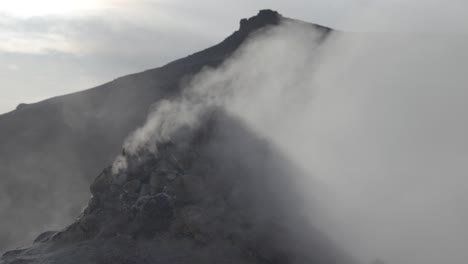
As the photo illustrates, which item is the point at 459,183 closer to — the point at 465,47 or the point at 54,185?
the point at 465,47

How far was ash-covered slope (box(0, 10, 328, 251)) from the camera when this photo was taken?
47281mm

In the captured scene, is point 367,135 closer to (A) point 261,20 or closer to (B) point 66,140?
(B) point 66,140

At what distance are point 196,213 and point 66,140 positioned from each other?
1479 inches

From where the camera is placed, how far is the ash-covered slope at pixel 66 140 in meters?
47.3

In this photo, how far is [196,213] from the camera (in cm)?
2222

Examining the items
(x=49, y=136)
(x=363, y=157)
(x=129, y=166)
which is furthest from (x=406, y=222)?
(x=49, y=136)

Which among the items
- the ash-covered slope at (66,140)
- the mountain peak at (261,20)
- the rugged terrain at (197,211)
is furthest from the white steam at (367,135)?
the mountain peak at (261,20)

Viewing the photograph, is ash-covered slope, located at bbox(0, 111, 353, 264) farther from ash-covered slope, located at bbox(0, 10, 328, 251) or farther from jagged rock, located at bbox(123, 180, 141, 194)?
ash-covered slope, located at bbox(0, 10, 328, 251)

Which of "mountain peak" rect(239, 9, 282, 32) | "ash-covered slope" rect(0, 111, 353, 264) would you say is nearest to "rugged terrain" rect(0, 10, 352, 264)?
"ash-covered slope" rect(0, 111, 353, 264)

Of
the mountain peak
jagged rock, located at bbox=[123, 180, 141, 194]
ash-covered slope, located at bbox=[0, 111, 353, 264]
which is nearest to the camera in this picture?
ash-covered slope, located at bbox=[0, 111, 353, 264]

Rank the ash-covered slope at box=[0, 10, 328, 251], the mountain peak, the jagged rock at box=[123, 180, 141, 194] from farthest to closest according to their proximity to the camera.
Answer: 1. the mountain peak
2. the ash-covered slope at box=[0, 10, 328, 251]
3. the jagged rock at box=[123, 180, 141, 194]

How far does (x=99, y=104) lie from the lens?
205ft

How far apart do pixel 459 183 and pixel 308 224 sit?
678cm

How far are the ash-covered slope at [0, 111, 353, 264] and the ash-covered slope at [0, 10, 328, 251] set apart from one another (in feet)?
62.8
